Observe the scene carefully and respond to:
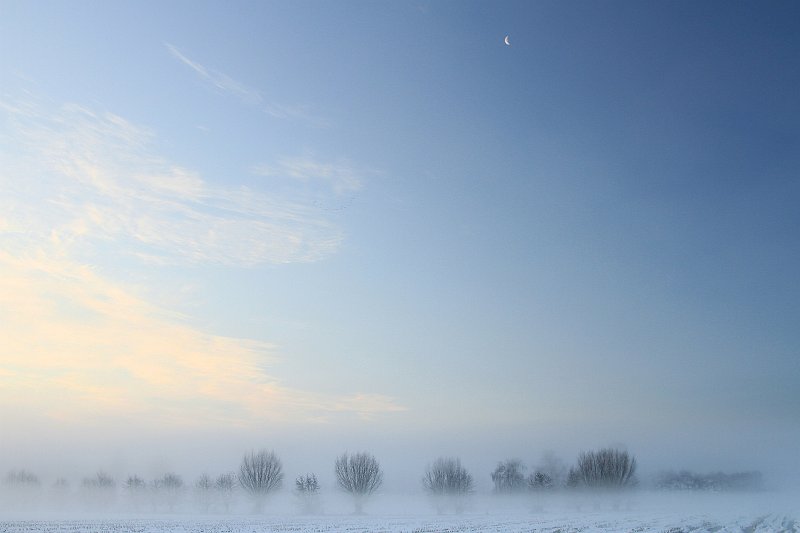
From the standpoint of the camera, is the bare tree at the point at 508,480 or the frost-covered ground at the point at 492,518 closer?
the frost-covered ground at the point at 492,518

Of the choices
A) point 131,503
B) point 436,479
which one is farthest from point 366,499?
point 131,503

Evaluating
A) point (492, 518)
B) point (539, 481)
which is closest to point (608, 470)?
point (539, 481)

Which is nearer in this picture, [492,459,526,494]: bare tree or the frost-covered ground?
the frost-covered ground

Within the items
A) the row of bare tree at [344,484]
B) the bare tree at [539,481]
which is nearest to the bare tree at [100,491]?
the row of bare tree at [344,484]

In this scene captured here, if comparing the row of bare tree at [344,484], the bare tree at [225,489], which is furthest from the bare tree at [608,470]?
the bare tree at [225,489]

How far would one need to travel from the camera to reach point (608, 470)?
133 metres

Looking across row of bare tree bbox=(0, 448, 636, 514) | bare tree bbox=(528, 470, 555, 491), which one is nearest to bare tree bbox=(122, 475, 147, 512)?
row of bare tree bbox=(0, 448, 636, 514)

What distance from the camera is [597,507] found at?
11944 centimetres

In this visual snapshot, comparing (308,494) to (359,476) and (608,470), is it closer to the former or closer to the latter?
(359,476)

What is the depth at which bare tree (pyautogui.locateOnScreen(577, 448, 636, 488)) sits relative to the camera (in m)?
131

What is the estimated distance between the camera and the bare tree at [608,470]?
5157 inches

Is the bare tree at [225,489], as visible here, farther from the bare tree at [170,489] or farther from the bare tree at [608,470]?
the bare tree at [608,470]

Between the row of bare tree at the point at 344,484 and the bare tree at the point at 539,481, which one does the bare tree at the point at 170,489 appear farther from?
the bare tree at the point at 539,481

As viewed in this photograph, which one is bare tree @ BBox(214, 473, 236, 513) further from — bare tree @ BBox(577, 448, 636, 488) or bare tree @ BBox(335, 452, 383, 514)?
bare tree @ BBox(577, 448, 636, 488)
